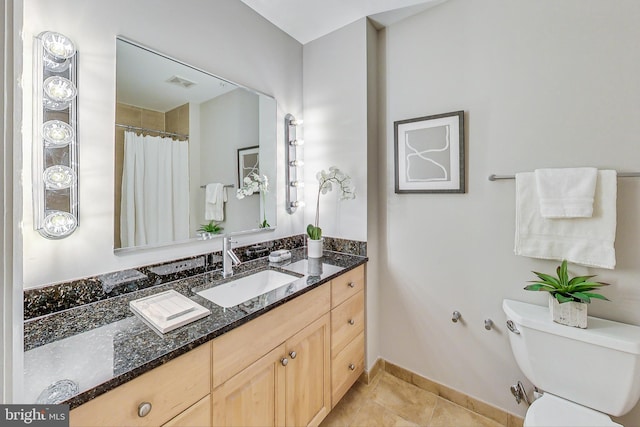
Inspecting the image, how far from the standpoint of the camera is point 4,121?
1.44 feet

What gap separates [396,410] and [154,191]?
73.3 inches

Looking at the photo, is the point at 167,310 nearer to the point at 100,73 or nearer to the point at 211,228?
the point at 211,228

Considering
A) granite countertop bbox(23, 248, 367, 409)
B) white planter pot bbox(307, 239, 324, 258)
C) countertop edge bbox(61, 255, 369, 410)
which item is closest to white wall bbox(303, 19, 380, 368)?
white planter pot bbox(307, 239, 324, 258)

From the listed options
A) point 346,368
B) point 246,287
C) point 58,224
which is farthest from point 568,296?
point 58,224

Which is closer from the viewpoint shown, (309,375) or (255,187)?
(309,375)

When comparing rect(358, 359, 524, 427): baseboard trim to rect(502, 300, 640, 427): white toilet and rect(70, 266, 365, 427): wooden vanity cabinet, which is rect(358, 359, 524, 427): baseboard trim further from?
rect(502, 300, 640, 427): white toilet

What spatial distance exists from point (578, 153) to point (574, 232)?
384 millimetres

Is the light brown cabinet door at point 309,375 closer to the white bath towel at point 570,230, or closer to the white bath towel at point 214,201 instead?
the white bath towel at point 214,201

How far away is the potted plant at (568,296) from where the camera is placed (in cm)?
114

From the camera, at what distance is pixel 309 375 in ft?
4.27

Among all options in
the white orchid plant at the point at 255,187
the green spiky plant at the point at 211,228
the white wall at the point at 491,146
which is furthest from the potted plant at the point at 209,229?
the white wall at the point at 491,146

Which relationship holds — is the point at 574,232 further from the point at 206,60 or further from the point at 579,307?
the point at 206,60

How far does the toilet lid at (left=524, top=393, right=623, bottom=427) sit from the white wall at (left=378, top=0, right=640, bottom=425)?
0.70 ft

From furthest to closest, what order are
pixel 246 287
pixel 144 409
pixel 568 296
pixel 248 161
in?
pixel 248 161 < pixel 246 287 < pixel 568 296 < pixel 144 409
